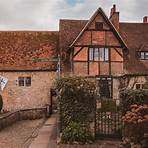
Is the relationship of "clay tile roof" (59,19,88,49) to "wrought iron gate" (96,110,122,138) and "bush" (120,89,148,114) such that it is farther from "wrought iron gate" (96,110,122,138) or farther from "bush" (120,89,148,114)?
"bush" (120,89,148,114)

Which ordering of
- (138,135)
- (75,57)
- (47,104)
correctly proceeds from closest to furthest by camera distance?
(138,135), (75,57), (47,104)

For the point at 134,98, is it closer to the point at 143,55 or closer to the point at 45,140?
the point at 45,140

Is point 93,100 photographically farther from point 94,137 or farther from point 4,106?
point 4,106

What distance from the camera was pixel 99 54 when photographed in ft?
105

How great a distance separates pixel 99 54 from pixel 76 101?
16071mm

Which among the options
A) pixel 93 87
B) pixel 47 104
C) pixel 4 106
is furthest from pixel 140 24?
pixel 93 87

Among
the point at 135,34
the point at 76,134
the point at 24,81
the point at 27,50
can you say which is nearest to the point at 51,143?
the point at 76,134

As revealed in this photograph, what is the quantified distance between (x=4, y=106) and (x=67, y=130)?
19.5m

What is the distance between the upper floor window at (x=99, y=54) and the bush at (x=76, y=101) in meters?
15.5

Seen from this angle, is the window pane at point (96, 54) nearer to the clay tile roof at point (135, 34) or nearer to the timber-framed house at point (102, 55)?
the timber-framed house at point (102, 55)

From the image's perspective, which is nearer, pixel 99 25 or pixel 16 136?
pixel 16 136

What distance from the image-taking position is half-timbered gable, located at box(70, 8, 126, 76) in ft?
104

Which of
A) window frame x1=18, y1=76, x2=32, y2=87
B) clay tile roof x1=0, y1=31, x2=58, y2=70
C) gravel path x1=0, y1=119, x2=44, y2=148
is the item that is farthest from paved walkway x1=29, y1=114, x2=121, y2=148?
clay tile roof x1=0, y1=31, x2=58, y2=70

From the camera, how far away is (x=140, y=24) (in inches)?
1519
